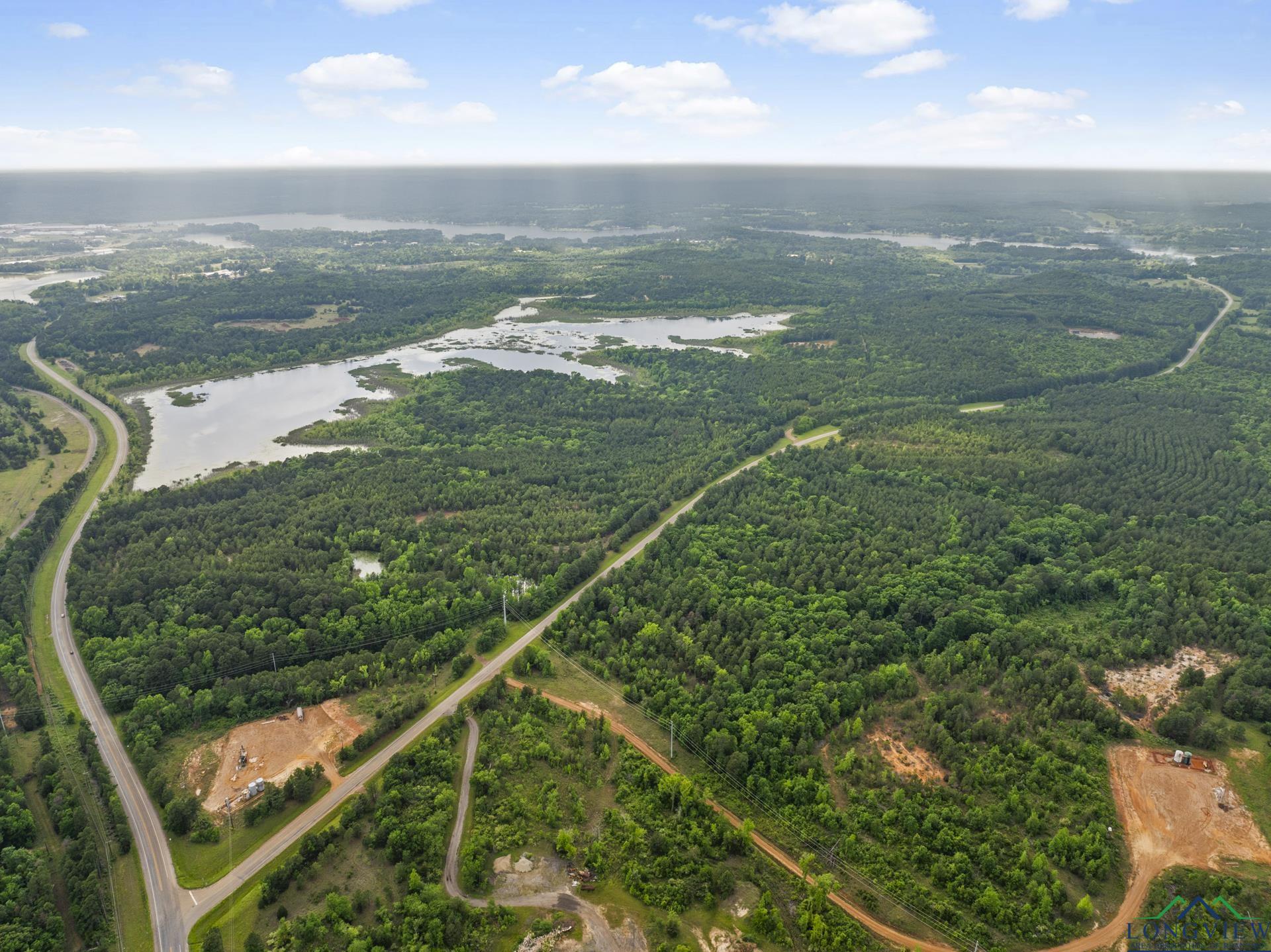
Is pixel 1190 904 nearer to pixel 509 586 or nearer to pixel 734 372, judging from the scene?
pixel 509 586

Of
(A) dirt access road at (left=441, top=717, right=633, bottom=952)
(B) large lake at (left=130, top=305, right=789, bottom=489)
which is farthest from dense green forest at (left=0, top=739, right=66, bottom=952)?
(B) large lake at (left=130, top=305, right=789, bottom=489)

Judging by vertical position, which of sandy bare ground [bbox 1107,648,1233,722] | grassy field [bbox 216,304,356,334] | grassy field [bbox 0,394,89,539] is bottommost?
sandy bare ground [bbox 1107,648,1233,722]

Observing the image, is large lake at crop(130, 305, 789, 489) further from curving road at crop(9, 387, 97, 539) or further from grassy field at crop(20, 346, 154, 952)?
curving road at crop(9, 387, 97, 539)

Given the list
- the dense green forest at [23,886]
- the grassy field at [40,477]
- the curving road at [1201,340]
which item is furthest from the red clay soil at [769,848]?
the curving road at [1201,340]

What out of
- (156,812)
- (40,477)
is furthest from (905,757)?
(40,477)

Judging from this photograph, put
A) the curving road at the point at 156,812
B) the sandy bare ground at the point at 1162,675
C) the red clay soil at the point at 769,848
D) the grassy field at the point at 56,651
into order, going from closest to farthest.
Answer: the red clay soil at the point at 769,848, the grassy field at the point at 56,651, the curving road at the point at 156,812, the sandy bare ground at the point at 1162,675

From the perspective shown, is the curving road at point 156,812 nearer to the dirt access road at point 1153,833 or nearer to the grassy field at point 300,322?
the dirt access road at point 1153,833
